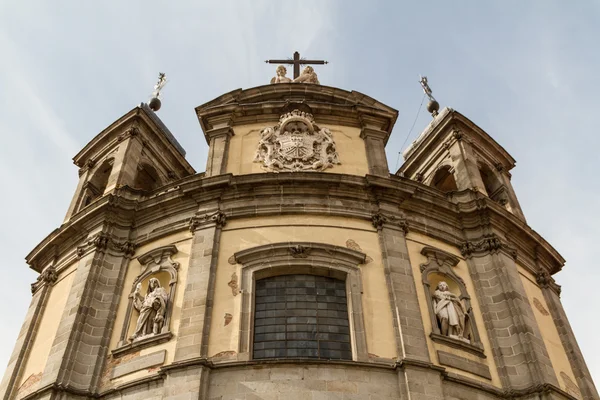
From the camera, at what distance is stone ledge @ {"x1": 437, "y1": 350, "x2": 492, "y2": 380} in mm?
15234

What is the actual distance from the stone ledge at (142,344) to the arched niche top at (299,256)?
2.62 m

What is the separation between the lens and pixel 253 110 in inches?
842

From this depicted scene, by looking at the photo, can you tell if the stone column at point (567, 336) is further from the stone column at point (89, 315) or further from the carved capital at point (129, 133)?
the carved capital at point (129, 133)

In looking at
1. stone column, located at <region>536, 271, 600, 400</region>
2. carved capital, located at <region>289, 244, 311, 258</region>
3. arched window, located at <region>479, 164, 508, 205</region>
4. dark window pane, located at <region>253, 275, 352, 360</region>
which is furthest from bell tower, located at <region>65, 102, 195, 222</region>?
stone column, located at <region>536, 271, 600, 400</region>

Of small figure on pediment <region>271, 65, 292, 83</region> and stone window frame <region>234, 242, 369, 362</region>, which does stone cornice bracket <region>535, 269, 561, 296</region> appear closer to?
stone window frame <region>234, 242, 369, 362</region>

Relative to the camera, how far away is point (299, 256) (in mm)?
16672

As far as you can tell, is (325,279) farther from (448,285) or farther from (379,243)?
(448,285)

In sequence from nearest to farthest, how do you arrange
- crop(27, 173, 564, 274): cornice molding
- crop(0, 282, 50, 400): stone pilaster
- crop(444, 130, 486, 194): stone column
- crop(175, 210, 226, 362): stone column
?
1. crop(175, 210, 226, 362): stone column
2. crop(0, 282, 50, 400): stone pilaster
3. crop(27, 173, 564, 274): cornice molding
4. crop(444, 130, 486, 194): stone column

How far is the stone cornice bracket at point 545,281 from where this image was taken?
20000 millimetres

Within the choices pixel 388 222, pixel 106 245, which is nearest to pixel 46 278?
pixel 106 245

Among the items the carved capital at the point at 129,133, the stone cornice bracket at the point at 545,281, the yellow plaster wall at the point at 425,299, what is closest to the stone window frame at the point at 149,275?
the yellow plaster wall at the point at 425,299

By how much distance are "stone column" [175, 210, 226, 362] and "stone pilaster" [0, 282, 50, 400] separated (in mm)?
5217

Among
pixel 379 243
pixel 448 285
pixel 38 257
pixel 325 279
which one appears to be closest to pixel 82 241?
pixel 38 257

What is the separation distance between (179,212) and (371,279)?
5.86 meters
